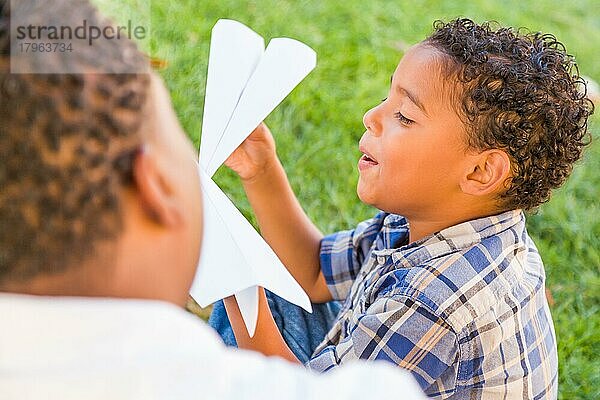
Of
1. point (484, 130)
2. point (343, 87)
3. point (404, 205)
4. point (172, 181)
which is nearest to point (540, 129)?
point (484, 130)

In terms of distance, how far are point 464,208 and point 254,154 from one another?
383 millimetres

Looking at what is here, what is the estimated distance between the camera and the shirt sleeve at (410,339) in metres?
1.22

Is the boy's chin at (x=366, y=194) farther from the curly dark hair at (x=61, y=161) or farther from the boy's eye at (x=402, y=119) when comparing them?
the curly dark hair at (x=61, y=161)

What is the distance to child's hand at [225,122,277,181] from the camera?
4.95 feet

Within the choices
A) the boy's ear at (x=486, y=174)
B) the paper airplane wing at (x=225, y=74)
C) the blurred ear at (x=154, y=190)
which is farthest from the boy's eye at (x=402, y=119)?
the blurred ear at (x=154, y=190)

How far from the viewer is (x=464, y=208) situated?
1356 mm

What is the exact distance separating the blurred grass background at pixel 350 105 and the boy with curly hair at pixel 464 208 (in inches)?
26.0

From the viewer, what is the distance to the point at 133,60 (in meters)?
0.67

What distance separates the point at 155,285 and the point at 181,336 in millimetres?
52

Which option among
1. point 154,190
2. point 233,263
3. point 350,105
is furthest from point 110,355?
point 350,105

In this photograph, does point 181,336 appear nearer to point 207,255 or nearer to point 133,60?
point 133,60

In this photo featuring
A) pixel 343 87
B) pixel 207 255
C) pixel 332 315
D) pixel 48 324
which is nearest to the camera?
pixel 48 324

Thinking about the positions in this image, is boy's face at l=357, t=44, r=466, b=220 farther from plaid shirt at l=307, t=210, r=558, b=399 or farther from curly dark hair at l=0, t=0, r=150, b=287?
curly dark hair at l=0, t=0, r=150, b=287

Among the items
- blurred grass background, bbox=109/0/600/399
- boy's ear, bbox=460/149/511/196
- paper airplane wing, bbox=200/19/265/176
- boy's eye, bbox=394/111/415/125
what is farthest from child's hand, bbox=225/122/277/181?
blurred grass background, bbox=109/0/600/399
